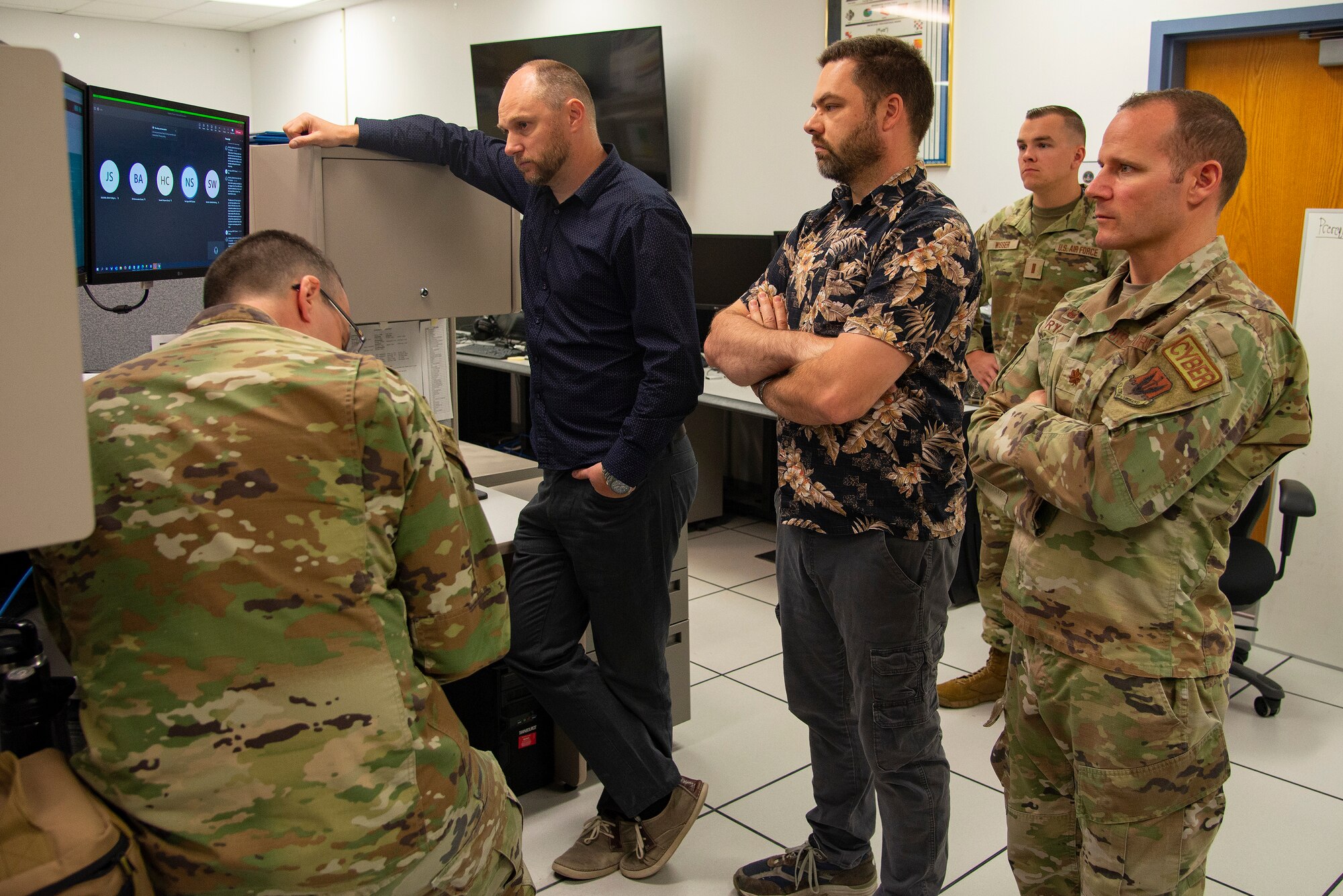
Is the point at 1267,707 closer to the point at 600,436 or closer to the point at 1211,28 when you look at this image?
the point at 600,436

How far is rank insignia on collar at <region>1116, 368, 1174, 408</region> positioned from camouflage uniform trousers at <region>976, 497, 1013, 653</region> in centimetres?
152

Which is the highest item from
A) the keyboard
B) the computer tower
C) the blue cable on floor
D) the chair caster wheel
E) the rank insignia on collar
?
the rank insignia on collar

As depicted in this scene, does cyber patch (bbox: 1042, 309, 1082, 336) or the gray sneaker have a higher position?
cyber patch (bbox: 1042, 309, 1082, 336)

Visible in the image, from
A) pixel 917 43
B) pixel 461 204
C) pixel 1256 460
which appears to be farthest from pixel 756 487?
pixel 1256 460

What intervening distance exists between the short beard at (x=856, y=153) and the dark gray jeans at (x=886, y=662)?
62 cm

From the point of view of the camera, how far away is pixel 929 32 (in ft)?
14.1

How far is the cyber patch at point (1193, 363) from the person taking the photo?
53.0 inches

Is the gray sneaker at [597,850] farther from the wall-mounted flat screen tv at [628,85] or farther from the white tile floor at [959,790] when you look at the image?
the wall-mounted flat screen tv at [628,85]

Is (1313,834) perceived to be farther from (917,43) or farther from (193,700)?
(917,43)

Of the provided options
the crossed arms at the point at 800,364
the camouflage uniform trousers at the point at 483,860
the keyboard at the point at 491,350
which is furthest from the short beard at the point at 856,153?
the keyboard at the point at 491,350

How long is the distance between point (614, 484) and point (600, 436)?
115 mm

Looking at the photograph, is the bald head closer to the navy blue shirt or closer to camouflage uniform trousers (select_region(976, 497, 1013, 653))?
the navy blue shirt

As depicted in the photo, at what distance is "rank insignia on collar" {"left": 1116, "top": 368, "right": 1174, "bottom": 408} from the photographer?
1375mm

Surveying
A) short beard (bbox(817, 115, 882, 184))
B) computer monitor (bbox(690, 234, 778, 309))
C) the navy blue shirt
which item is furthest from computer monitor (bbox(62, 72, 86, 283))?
computer monitor (bbox(690, 234, 778, 309))
